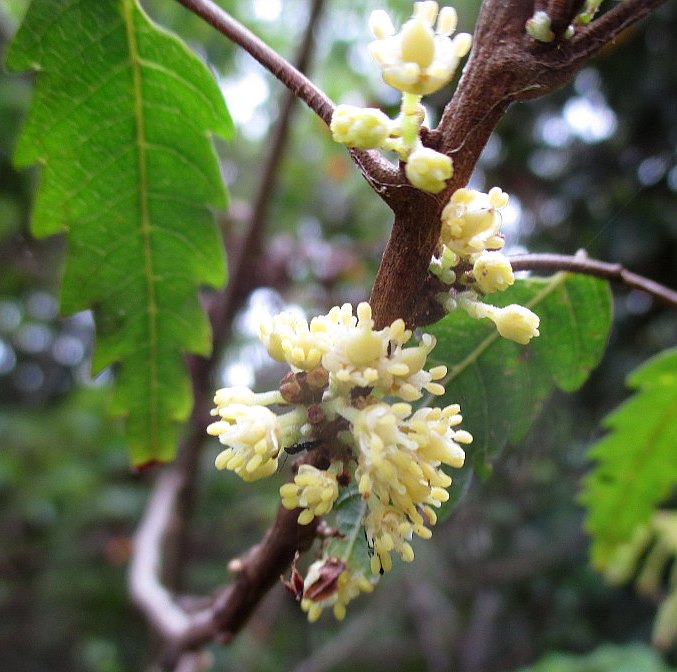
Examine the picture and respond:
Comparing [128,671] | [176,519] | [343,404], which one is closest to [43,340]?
[128,671]

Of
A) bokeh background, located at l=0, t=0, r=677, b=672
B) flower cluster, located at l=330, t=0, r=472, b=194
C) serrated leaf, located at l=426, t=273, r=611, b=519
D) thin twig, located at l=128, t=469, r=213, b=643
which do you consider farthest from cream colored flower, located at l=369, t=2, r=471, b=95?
bokeh background, located at l=0, t=0, r=677, b=672

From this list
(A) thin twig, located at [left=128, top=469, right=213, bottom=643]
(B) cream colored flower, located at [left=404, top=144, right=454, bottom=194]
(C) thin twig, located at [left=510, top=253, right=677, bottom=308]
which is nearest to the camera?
(B) cream colored flower, located at [left=404, top=144, right=454, bottom=194]

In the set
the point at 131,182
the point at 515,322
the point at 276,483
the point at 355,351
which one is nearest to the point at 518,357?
the point at 515,322

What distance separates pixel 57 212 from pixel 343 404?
1.80ft

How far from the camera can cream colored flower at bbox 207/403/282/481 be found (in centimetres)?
Answer: 56

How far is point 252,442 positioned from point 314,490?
0.06 metres

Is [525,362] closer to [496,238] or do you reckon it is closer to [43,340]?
[496,238]

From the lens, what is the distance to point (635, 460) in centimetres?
134

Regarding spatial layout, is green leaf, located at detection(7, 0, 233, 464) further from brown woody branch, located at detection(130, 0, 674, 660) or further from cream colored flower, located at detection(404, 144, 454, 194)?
cream colored flower, located at detection(404, 144, 454, 194)

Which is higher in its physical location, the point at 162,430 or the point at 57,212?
the point at 57,212

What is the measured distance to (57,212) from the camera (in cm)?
91

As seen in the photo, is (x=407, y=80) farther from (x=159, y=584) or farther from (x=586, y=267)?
(x=159, y=584)

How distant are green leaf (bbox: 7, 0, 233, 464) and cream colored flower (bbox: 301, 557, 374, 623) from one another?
496 mm

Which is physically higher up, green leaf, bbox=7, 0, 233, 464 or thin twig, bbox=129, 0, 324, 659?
green leaf, bbox=7, 0, 233, 464
